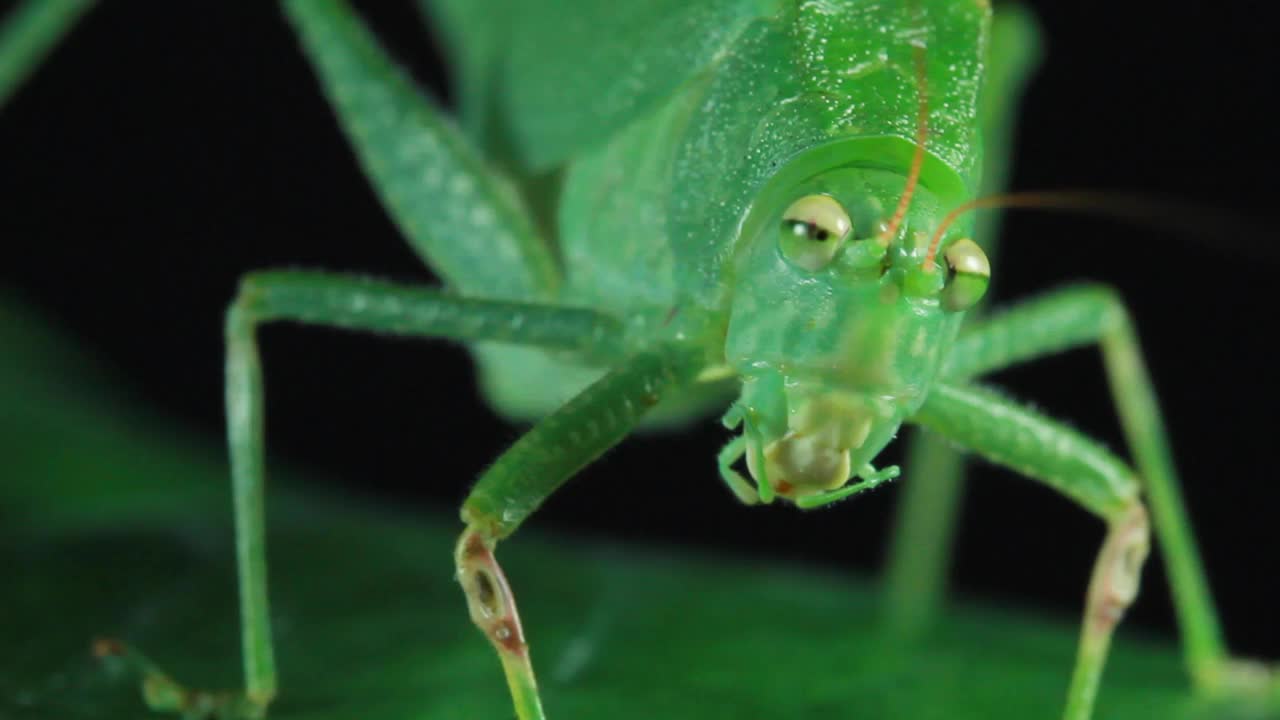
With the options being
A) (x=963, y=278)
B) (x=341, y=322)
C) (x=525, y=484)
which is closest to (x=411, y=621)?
(x=341, y=322)

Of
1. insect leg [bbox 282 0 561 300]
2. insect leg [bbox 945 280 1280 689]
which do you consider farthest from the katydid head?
insect leg [bbox 282 0 561 300]

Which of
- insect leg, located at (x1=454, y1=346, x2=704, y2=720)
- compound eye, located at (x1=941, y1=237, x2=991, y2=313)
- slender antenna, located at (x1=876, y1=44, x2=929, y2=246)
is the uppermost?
slender antenna, located at (x1=876, y1=44, x2=929, y2=246)

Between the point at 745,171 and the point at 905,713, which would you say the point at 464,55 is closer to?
the point at 745,171

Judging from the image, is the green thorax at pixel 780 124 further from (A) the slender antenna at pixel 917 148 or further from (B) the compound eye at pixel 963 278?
(B) the compound eye at pixel 963 278

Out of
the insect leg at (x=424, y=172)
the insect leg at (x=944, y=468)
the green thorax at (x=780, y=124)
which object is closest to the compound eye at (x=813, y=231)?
the green thorax at (x=780, y=124)

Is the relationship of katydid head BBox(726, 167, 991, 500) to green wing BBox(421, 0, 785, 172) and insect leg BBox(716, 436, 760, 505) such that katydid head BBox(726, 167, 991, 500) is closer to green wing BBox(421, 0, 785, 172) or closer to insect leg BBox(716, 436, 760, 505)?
insect leg BBox(716, 436, 760, 505)
